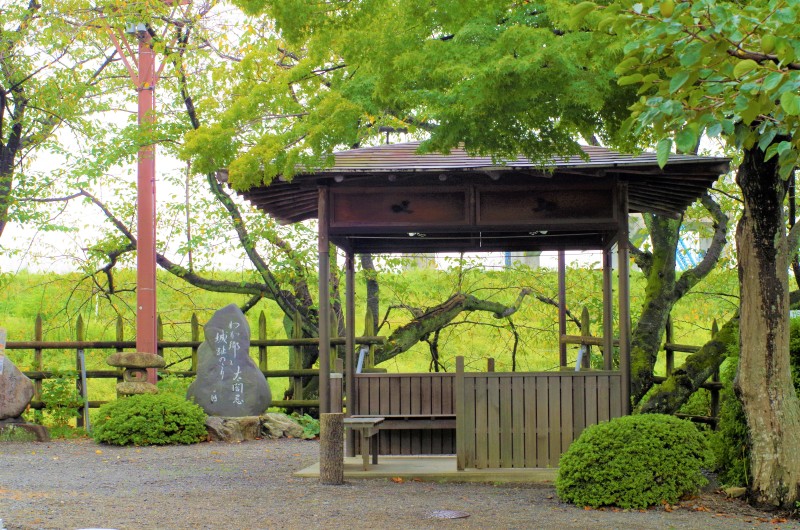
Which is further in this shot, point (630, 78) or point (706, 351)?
point (706, 351)

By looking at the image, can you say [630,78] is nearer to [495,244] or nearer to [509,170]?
[509,170]

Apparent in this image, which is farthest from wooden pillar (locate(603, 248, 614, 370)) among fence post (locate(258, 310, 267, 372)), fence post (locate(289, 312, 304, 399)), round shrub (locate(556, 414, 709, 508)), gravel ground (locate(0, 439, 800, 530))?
fence post (locate(258, 310, 267, 372))

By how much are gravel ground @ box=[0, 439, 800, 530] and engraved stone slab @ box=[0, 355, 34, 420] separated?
2.72 m

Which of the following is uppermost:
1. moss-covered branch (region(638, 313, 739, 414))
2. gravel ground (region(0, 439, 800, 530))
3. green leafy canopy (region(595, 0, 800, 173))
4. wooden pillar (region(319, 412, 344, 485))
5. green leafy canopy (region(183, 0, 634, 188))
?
green leafy canopy (region(183, 0, 634, 188))

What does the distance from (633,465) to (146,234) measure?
8507 mm

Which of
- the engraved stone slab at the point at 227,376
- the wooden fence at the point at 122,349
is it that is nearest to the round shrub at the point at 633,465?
the engraved stone slab at the point at 227,376

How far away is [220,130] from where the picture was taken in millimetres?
8820

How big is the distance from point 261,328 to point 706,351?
758 cm

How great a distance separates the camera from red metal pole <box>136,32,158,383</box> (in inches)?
524

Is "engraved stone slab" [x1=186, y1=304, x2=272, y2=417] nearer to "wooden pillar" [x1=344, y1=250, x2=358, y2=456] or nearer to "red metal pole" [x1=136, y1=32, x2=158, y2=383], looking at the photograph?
"red metal pole" [x1=136, y1=32, x2=158, y2=383]

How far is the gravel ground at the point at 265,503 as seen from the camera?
6.82 metres

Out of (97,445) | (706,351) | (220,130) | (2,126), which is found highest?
(2,126)

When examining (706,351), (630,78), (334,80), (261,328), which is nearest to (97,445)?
(261,328)

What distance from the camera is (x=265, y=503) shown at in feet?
25.4
